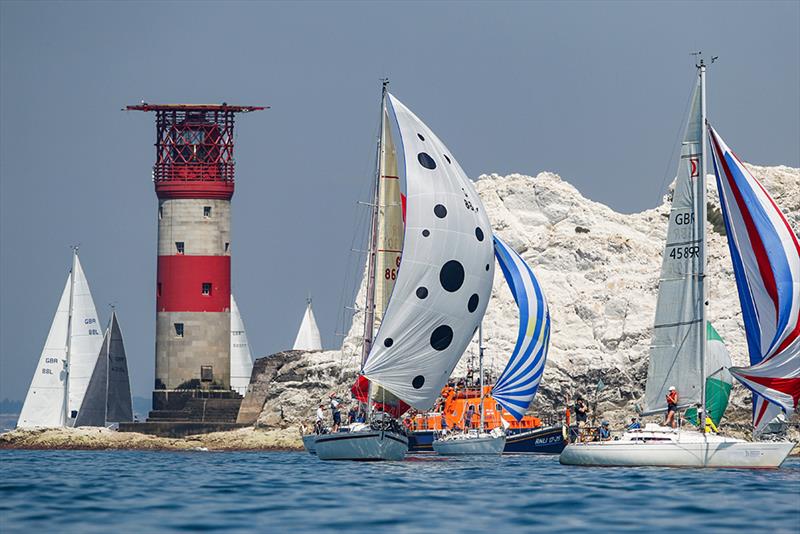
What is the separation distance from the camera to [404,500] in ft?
93.4

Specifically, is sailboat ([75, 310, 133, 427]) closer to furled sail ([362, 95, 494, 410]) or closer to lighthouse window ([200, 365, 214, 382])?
lighthouse window ([200, 365, 214, 382])

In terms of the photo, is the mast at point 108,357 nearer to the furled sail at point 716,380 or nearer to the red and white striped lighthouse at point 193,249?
the red and white striped lighthouse at point 193,249

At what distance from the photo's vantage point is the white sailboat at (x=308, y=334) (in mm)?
93812

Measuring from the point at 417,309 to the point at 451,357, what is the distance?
1.84 metres

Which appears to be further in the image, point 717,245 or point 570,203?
point 570,203

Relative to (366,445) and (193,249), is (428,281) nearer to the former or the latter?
(366,445)

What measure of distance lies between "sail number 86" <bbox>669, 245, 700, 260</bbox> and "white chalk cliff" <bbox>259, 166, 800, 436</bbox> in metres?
20.6

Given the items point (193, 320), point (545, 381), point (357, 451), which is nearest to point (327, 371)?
point (193, 320)

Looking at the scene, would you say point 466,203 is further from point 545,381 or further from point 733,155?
point 545,381

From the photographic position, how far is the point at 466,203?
41562 millimetres

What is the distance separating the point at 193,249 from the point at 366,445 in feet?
87.9

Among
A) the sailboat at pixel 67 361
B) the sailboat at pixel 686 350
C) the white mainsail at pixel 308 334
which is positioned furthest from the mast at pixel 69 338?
the sailboat at pixel 686 350

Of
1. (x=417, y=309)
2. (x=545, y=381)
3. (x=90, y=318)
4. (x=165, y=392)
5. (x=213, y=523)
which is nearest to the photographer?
(x=213, y=523)

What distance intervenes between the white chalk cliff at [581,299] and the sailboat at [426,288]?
738 inches
